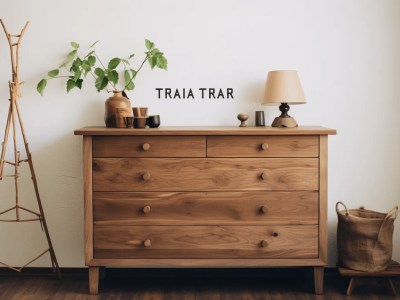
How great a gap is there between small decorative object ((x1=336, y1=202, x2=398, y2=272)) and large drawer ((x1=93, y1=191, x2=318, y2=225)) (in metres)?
0.24

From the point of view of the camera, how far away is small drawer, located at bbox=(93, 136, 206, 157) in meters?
2.71

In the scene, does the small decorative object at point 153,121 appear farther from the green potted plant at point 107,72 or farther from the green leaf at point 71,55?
the green leaf at point 71,55

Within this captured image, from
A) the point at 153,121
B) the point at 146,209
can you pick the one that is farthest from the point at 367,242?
the point at 153,121

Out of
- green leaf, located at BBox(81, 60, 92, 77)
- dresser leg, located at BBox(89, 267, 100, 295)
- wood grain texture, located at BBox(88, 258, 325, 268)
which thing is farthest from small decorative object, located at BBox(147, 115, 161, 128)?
dresser leg, located at BBox(89, 267, 100, 295)

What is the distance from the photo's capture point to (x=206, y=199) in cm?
274

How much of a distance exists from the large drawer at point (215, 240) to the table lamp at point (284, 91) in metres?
0.61

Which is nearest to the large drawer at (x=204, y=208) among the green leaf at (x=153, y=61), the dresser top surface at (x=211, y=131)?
the dresser top surface at (x=211, y=131)

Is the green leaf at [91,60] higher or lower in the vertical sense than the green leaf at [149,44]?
lower

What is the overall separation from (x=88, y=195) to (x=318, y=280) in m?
1.34

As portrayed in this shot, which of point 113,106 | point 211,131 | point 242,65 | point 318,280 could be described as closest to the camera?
point 211,131

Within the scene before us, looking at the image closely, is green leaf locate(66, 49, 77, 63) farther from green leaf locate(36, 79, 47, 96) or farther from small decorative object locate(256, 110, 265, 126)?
small decorative object locate(256, 110, 265, 126)

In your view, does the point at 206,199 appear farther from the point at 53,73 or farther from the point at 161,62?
the point at 53,73

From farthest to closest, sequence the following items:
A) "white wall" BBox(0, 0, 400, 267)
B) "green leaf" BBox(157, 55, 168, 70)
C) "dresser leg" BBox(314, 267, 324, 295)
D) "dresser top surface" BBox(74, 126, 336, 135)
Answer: "white wall" BBox(0, 0, 400, 267)
"green leaf" BBox(157, 55, 168, 70)
"dresser leg" BBox(314, 267, 324, 295)
"dresser top surface" BBox(74, 126, 336, 135)

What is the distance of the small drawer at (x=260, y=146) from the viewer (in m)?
2.72
